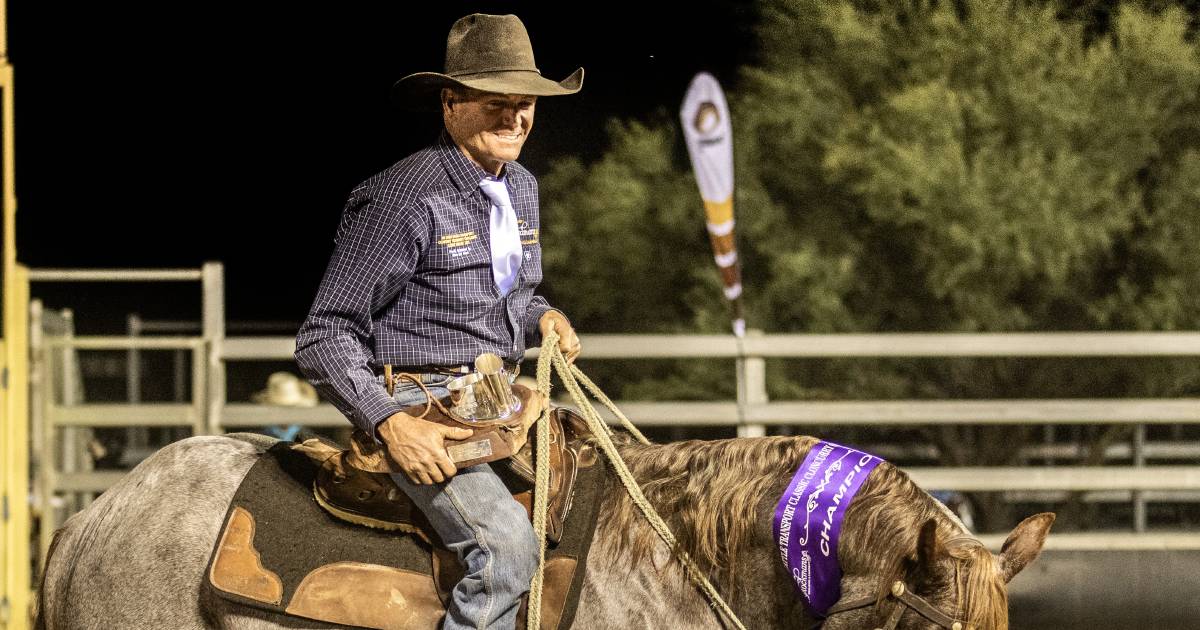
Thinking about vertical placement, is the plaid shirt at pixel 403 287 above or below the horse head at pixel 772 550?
above

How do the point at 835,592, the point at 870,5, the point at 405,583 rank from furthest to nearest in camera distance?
the point at 870,5 < the point at 405,583 < the point at 835,592

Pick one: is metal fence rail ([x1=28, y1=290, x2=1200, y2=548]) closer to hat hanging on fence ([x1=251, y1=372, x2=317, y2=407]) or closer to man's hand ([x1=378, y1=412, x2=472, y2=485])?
hat hanging on fence ([x1=251, y1=372, x2=317, y2=407])

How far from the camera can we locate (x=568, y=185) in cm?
845

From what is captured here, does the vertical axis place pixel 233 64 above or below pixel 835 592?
above

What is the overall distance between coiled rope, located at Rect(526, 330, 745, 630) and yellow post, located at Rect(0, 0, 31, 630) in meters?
3.90

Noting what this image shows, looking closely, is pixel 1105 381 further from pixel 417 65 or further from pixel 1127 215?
pixel 417 65

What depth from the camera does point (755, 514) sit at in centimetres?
249

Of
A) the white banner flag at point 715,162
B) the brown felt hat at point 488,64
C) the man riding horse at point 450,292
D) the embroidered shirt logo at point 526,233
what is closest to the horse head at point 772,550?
the man riding horse at point 450,292

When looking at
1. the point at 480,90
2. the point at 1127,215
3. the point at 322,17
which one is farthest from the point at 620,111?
the point at 480,90

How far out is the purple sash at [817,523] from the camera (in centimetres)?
238

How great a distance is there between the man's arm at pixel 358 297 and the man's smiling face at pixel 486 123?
227 millimetres

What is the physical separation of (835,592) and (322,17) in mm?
6431

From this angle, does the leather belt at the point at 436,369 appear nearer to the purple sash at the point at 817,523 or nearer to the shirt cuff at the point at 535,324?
the shirt cuff at the point at 535,324

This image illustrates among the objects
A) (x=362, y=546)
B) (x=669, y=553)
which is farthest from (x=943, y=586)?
(x=362, y=546)
